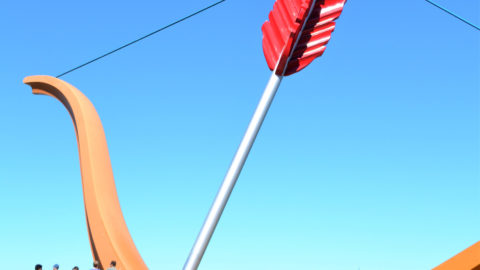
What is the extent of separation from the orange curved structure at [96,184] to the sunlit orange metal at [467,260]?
176 inches

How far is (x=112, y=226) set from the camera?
9039 millimetres

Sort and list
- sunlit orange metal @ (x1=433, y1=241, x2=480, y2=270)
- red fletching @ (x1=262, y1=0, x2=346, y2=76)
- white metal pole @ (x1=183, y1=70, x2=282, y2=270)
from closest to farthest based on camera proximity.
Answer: sunlit orange metal @ (x1=433, y1=241, x2=480, y2=270) → white metal pole @ (x1=183, y1=70, x2=282, y2=270) → red fletching @ (x1=262, y1=0, x2=346, y2=76)

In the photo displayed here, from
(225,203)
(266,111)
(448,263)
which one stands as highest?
(266,111)

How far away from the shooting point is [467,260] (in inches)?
198

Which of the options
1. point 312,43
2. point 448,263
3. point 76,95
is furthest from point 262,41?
point 76,95

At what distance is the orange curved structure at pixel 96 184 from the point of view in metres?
8.68

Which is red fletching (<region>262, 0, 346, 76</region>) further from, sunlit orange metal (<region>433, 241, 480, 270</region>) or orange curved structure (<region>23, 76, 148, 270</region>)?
orange curved structure (<region>23, 76, 148, 270</region>)

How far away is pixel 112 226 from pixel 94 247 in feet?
1.76

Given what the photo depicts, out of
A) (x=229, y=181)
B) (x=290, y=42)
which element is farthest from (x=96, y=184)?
(x=290, y=42)

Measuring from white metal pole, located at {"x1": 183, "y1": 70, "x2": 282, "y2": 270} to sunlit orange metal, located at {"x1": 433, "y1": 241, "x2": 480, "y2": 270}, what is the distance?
2370 mm

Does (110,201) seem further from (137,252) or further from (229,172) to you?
(229,172)

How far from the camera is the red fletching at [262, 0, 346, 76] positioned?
6.82 m

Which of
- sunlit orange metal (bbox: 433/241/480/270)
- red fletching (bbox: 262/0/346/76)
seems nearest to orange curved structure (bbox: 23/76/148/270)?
red fletching (bbox: 262/0/346/76)

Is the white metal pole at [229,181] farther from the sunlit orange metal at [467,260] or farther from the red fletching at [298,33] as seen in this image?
the sunlit orange metal at [467,260]
